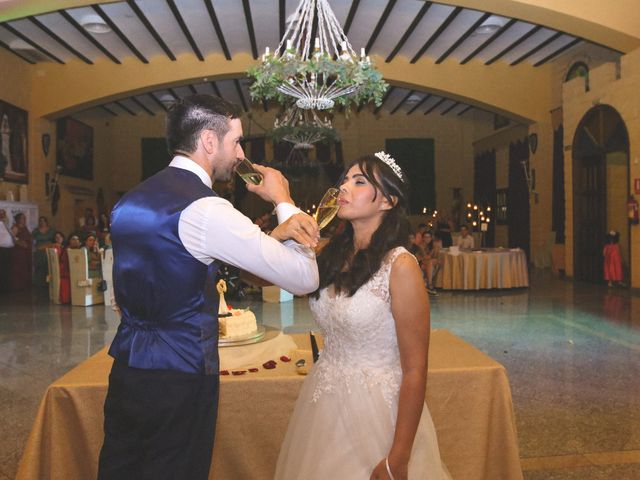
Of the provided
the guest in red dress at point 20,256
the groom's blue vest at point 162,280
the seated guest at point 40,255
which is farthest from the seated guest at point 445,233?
the groom's blue vest at point 162,280

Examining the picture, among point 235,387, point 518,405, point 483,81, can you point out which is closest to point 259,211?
point 483,81

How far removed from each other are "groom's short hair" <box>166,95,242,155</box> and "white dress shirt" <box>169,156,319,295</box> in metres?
0.21

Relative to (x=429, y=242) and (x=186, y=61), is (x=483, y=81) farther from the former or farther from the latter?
(x=186, y=61)

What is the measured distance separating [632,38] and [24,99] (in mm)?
12282

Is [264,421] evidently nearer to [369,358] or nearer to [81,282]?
[369,358]

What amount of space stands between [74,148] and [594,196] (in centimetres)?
1333

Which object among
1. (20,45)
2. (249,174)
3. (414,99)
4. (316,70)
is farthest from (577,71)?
(249,174)

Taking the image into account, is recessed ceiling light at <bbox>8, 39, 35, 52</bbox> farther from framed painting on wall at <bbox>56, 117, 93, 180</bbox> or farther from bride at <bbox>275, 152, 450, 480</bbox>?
bride at <bbox>275, 152, 450, 480</bbox>

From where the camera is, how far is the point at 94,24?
10398 millimetres

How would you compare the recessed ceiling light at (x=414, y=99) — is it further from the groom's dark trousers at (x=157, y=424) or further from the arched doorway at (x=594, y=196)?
the groom's dark trousers at (x=157, y=424)

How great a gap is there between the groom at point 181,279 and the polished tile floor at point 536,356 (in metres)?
1.93

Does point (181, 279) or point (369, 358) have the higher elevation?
point (181, 279)

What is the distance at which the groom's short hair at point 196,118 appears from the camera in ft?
5.14

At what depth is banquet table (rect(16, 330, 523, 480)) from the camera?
215 centimetres
